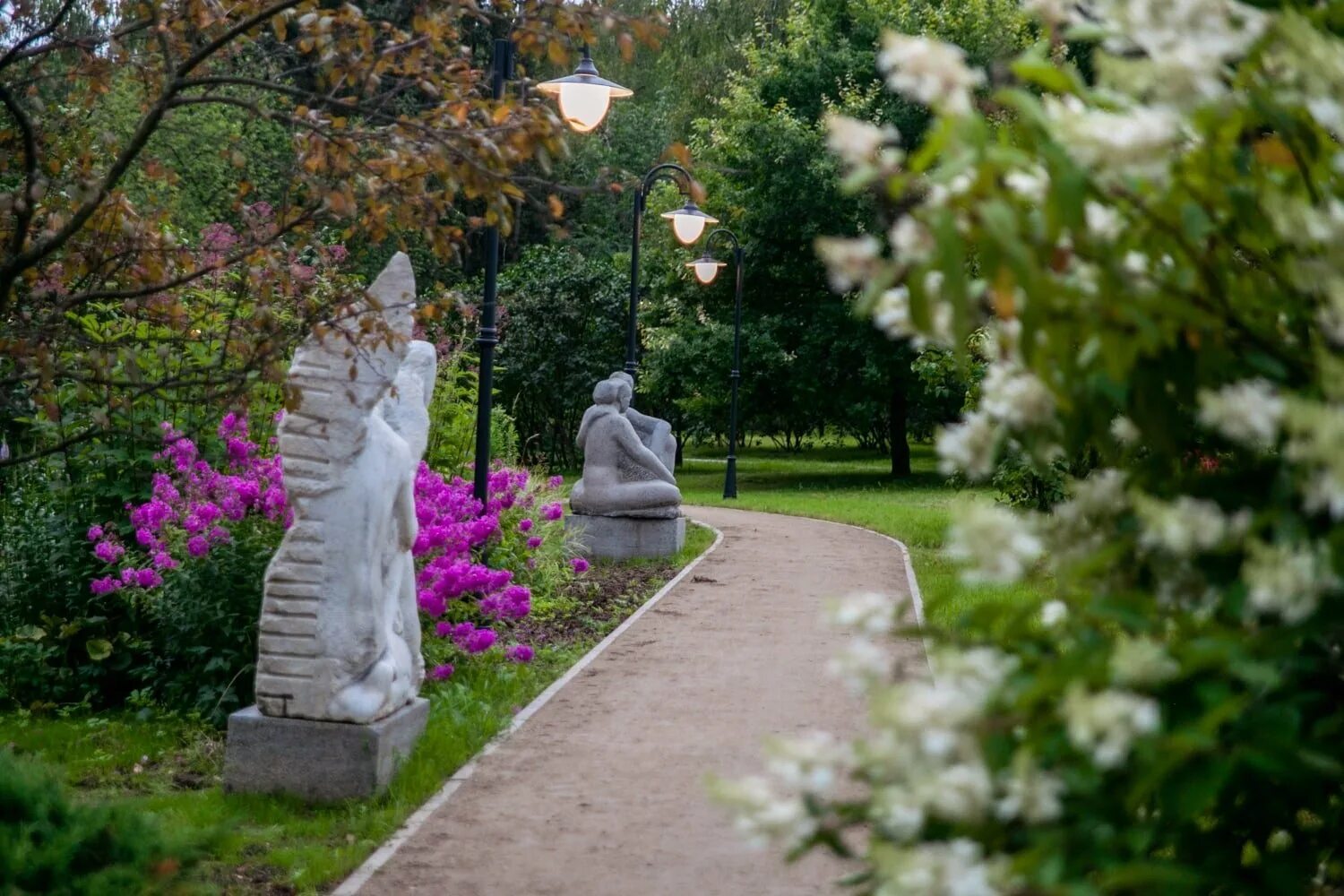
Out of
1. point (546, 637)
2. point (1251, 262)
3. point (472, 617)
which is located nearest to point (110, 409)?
point (1251, 262)

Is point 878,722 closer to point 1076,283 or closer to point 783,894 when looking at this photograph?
point 1076,283

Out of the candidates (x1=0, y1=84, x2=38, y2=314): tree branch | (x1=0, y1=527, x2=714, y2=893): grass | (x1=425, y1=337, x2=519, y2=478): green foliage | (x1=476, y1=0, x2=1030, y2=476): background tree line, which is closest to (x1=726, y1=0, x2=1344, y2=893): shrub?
(x1=0, y1=527, x2=714, y2=893): grass

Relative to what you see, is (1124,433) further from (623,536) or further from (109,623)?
(623,536)

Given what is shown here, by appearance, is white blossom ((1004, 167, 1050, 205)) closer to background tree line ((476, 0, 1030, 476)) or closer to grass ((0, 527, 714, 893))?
grass ((0, 527, 714, 893))

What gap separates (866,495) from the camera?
92.5 ft

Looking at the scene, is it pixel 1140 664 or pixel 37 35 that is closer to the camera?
pixel 1140 664

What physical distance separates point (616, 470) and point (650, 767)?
864 centimetres

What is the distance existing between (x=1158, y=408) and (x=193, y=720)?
6.89m

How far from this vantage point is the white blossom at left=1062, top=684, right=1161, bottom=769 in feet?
5.22

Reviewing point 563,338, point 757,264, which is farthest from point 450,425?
point 563,338

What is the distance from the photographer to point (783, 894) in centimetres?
551

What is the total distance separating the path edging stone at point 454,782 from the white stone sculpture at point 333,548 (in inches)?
20.1

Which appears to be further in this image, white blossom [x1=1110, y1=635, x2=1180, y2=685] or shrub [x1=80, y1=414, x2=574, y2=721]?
shrub [x1=80, y1=414, x2=574, y2=721]

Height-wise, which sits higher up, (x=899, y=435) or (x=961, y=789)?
(x=961, y=789)
